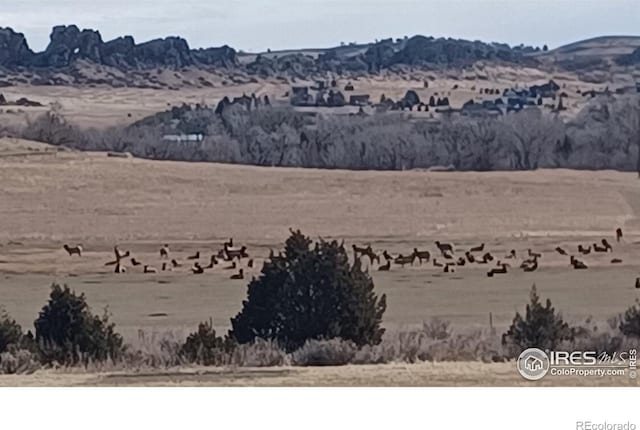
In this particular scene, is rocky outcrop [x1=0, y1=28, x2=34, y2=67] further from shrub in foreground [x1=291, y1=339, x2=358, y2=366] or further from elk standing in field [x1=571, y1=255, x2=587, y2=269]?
elk standing in field [x1=571, y1=255, x2=587, y2=269]

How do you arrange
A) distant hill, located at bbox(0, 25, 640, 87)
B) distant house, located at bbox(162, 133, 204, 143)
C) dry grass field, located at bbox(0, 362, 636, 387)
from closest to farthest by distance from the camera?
dry grass field, located at bbox(0, 362, 636, 387)
distant hill, located at bbox(0, 25, 640, 87)
distant house, located at bbox(162, 133, 204, 143)

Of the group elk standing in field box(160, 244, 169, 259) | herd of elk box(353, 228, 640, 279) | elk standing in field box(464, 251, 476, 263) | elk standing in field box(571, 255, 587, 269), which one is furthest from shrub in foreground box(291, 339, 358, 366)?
elk standing in field box(571, 255, 587, 269)

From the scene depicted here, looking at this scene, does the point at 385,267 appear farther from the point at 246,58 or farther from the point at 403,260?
the point at 246,58

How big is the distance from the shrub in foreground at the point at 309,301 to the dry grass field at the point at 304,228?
103 mm

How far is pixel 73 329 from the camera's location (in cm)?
1191

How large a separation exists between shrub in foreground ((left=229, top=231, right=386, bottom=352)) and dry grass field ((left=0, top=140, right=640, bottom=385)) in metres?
0.10

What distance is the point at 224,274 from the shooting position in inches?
466

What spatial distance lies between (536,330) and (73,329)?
3.57 meters

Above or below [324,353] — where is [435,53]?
above

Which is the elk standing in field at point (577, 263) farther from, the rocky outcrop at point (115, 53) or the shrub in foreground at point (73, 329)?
the shrub in foreground at point (73, 329)

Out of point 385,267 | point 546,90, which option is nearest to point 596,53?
point 546,90

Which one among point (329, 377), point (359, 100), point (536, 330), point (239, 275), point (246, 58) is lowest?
point (329, 377)

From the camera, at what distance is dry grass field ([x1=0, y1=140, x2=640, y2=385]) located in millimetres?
11758
